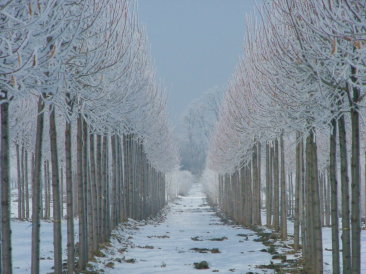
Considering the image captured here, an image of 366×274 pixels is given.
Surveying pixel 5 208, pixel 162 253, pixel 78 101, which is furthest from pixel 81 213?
pixel 162 253

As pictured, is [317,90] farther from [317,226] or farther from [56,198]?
[56,198]

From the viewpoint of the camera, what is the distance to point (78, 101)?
1038 centimetres

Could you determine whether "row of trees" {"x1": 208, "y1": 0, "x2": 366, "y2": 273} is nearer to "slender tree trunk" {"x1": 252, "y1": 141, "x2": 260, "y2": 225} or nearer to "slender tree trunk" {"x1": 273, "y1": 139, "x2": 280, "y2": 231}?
"slender tree trunk" {"x1": 273, "y1": 139, "x2": 280, "y2": 231}

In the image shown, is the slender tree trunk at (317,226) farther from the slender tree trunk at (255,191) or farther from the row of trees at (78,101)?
the slender tree trunk at (255,191)

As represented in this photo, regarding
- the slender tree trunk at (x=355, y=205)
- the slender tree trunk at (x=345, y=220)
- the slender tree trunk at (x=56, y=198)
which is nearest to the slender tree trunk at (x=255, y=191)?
the slender tree trunk at (x=345, y=220)

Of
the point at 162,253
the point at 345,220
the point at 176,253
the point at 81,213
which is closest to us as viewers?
the point at 345,220

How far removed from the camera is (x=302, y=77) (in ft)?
29.2

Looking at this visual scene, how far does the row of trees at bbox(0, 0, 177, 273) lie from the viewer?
5.46 meters

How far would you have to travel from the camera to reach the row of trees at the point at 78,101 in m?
5.46

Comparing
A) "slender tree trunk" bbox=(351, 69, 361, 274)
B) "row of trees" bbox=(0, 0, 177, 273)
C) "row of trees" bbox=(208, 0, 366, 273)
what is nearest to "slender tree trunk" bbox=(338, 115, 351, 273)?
"row of trees" bbox=(208, 0, 366, 273)

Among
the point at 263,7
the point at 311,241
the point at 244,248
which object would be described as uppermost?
the point at 263,7

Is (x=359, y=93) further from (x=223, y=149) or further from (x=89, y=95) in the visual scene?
(x=223, y=149)

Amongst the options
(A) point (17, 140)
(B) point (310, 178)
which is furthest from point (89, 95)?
(A) point (17, 140)

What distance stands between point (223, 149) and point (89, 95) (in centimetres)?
2195
